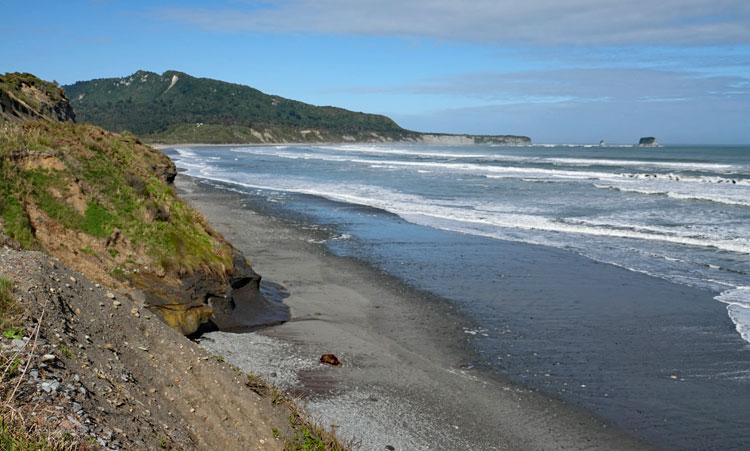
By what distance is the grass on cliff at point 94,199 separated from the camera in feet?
30.4

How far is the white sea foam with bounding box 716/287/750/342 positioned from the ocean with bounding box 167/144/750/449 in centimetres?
4

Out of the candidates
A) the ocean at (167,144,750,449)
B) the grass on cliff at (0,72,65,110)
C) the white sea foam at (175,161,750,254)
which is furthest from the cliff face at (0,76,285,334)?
the grass on cliff at (0,72,65,110)

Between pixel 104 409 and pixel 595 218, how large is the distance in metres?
24.4

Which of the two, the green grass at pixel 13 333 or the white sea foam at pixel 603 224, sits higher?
the green grass at pixel 13 333

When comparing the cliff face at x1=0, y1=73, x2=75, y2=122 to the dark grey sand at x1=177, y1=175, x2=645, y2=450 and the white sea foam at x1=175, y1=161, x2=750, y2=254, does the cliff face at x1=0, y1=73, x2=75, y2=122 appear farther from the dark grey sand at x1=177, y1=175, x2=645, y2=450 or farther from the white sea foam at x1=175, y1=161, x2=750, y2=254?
the dark grey sand at x1=177, y1=175, x2=645, y2=450

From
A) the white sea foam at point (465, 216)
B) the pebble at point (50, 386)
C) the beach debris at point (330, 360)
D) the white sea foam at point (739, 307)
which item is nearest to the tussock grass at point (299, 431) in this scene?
the pebble at point (50, 386)

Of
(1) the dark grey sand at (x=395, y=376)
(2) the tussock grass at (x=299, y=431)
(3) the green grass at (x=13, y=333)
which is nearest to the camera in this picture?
(3) the green grass at (x=13, y=333)

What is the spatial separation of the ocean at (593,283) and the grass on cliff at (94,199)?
511 centimetres

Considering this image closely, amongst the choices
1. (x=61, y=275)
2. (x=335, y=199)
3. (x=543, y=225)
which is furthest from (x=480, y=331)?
(x=335, y=199)

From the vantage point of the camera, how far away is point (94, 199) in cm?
1025

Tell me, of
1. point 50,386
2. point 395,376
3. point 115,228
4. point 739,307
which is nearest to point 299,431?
point 50,386

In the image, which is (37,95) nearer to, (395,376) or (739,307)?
(395,376)

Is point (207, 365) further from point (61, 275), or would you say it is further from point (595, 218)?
point (595, 218)

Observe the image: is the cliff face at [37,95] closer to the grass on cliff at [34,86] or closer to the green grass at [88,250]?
the grass on cliff at [34,86]
